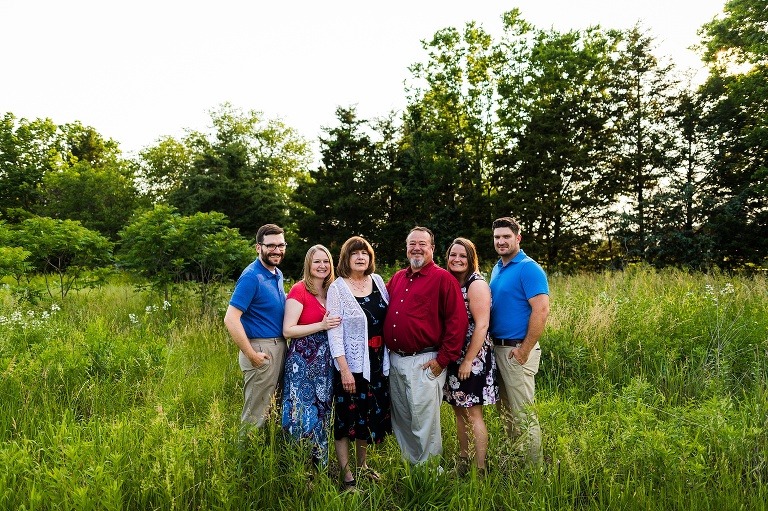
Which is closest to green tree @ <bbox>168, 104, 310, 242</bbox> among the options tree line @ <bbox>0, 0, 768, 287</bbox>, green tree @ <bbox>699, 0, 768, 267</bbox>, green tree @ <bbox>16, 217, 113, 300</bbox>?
tree line @ <bbox>0, 0, 768, 287</bbox>

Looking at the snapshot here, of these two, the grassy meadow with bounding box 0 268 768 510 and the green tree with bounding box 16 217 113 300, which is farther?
the green tree with bounding box 16 217 113 300

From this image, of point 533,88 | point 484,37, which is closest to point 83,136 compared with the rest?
point 484,37

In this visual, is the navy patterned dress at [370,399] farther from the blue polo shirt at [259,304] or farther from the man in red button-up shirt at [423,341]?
the blue polo shirt at [259,304]

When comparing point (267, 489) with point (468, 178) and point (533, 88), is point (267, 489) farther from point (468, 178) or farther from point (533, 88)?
point (533, 88)

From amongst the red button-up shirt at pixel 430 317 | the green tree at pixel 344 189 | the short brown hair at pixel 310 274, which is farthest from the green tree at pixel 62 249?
the green tree at pixel 344 189

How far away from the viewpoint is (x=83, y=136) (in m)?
40.5

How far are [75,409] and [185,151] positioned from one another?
40.6 m

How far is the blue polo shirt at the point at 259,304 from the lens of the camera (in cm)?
388

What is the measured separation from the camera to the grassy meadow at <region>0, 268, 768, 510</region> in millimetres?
3043

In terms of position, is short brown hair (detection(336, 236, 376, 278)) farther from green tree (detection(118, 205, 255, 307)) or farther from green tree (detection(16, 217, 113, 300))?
green tree (detection(16, 217, 113, 300))

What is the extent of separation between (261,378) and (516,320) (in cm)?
210

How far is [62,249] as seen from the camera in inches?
380

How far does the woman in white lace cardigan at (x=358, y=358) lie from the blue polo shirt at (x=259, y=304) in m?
0.49

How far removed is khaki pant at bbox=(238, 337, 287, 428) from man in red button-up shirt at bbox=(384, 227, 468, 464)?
907 mm
